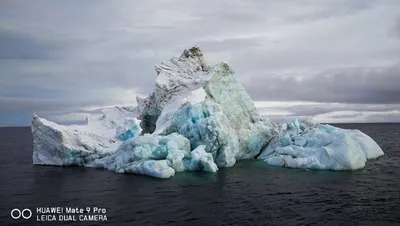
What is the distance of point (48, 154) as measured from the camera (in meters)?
33.0

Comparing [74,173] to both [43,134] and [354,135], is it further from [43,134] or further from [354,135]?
[354,135]

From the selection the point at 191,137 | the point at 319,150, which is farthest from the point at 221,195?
the point at 319,150

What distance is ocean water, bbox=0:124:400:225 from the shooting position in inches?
682

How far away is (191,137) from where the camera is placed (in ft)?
101

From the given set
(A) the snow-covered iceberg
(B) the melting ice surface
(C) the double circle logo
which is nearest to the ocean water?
(C) the double circle logo

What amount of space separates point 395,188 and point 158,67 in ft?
83.6

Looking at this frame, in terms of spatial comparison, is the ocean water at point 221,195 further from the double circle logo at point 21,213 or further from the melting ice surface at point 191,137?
the melting ice surface at point 191,137

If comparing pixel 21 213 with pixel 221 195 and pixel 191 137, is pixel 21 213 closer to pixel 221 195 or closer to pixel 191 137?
pixel 221 195

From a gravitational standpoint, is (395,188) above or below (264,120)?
below

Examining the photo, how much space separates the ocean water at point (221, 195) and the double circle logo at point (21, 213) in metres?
0.38

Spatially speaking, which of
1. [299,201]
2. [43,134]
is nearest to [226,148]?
[299,201]

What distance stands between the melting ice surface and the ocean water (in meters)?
1.27

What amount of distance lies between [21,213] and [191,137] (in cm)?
1530

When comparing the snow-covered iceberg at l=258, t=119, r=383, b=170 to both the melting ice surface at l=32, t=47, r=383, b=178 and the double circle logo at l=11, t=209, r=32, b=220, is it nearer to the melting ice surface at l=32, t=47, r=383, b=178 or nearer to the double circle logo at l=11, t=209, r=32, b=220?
the melting ice surface at l=32, t=47, r=383, b=178
